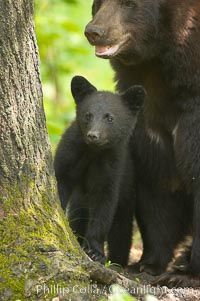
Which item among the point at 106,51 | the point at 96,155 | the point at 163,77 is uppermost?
the point at 106,51

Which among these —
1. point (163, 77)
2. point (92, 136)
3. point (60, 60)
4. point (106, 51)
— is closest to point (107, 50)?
point (106, 51)

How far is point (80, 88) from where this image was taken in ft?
20.6

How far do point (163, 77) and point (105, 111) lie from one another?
0.72 metres

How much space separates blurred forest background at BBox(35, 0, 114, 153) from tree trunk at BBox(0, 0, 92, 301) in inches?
140

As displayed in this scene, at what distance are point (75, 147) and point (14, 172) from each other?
1296 millimetres

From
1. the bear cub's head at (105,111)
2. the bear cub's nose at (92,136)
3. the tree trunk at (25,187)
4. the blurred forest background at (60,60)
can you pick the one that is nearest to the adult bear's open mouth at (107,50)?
the bear cub's head at (105,111)

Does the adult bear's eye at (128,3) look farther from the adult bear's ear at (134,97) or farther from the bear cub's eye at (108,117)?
the bear cub's eye at (108,117)

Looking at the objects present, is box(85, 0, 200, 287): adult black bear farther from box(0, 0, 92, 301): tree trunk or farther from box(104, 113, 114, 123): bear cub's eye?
box(0, 0, 92, 301): tree trunk

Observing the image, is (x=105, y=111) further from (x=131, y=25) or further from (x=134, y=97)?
(x=131, y=25)

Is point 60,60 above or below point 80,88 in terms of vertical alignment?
above

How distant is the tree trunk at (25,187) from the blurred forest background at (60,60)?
3563 millimetres

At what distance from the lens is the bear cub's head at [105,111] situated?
19.7ft

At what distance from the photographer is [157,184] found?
7.05 meters

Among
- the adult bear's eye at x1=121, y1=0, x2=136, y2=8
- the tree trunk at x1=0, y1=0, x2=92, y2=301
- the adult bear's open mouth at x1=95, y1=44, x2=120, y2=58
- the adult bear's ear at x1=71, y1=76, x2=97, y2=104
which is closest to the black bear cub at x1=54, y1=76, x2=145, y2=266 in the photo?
the adult bear's ear at x1=71, y1=76, x2=97, y2=104
